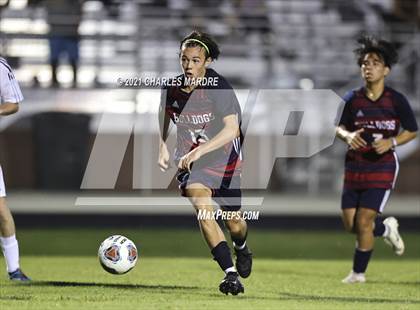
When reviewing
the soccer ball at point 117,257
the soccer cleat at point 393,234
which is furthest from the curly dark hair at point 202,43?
the soccer cleat at point 393,234

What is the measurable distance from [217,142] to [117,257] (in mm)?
1272

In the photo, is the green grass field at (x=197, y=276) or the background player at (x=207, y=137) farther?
the background player at (x=207, y=137)

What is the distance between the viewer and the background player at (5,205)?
8500 millimetres

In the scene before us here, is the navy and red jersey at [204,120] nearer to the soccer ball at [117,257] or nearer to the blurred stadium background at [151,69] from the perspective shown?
the soccer ball at [117,257]

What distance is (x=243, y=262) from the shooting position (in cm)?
855

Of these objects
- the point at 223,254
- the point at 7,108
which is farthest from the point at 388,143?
the point at 7,108

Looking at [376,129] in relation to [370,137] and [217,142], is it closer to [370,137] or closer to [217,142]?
[370,137]

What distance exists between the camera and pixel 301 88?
65.8 feet

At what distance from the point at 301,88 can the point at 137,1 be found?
3813 millimetres

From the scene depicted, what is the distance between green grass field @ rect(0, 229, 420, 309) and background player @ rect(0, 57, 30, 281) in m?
0.21

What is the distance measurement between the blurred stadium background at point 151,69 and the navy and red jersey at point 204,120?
1023 centimetres

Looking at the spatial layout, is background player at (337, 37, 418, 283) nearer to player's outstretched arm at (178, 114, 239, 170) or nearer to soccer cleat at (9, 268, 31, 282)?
player's outstretched arm at (178, 114, 239, 170)

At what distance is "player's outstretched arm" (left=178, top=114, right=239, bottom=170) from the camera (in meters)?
7.47

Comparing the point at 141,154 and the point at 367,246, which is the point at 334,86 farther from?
the point at 367,246
